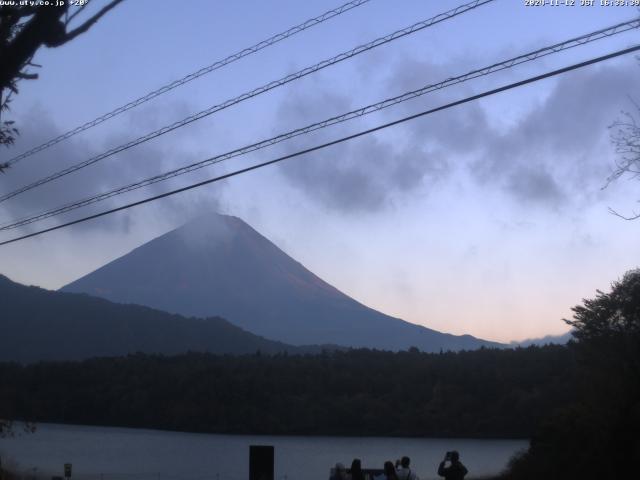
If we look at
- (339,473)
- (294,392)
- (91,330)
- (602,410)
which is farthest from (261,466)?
(91,330)

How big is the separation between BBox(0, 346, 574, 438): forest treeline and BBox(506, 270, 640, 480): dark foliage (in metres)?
41.5

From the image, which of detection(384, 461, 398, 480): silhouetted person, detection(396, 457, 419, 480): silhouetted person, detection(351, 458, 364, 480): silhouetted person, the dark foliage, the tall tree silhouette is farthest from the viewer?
the dark foliage

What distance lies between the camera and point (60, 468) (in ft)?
172

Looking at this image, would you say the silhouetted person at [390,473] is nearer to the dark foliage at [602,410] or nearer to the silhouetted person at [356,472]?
the silhouetted person at [356,472]

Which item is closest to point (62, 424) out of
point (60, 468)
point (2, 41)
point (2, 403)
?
point (60, 468)

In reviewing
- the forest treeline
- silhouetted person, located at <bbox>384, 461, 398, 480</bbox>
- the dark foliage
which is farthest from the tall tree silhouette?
the forest treeline

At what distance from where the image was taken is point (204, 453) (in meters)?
67.1

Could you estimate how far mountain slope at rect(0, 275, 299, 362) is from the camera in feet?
414

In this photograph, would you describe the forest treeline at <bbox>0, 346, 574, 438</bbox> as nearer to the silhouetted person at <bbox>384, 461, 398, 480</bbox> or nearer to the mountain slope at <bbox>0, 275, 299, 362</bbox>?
the mountain slope at <bbox>0, 275, 299, 362</bbox>

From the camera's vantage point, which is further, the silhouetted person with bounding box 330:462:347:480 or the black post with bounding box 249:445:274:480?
the black post with bounding box 249:445:274:480

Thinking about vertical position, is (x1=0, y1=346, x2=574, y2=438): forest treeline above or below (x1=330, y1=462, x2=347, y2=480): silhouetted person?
above

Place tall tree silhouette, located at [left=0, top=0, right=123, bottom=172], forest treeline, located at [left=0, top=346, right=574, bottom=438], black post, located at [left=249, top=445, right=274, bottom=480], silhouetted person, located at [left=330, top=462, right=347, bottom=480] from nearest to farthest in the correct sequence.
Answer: tall tree silhouette, located at [left=0, top=0, right=123, bottom=172] → silhouetted person, located at [left=330, top=462, right=347, bottom=480] → black post, located at [left=249, top=445, right=274, bottom=480] → forest treeline, located at [left=0, top=346, right=574, bottom=438]

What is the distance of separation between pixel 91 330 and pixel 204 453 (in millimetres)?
77325

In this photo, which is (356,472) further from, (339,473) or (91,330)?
(91,330)
